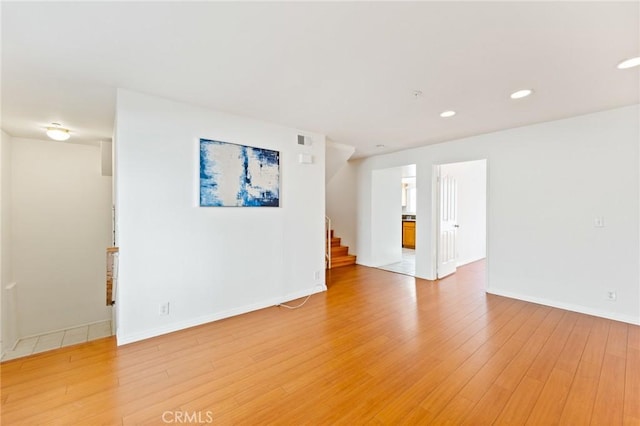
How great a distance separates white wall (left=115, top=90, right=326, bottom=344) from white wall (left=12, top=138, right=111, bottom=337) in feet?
10.3

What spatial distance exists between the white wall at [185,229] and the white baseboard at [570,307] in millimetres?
3224

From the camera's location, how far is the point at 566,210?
11.6 ft

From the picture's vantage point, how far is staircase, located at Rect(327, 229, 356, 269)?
6.27 m

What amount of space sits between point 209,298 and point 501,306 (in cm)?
382

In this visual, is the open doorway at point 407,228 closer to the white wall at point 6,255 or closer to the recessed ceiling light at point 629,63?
the recessed ceiling light at point 629,63

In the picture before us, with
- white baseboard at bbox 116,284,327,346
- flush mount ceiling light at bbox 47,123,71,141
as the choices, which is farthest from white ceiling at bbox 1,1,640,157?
white baseboard at bbox 116,284,327,346

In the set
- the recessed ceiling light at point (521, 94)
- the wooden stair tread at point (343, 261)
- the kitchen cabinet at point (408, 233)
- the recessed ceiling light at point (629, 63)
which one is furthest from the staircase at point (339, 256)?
the recessed ceiling light at point (629, 63)

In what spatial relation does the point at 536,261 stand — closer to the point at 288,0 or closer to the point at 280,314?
the point at 280,314

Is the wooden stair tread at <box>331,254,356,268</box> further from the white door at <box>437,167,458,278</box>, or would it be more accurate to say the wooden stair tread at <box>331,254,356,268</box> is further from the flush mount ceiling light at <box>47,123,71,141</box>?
the flush mount ceiling light at <box>47,123,71,141</box>

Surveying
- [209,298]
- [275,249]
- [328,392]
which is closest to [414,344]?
[328,392]

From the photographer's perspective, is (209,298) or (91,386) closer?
(91,386)

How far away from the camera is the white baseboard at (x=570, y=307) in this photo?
123 inches

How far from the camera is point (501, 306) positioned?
3.68m

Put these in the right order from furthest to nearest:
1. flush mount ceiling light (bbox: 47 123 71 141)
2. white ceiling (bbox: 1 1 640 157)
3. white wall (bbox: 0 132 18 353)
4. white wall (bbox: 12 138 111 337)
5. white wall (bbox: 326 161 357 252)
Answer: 1. white wall (bbox: 326 161 357 252)
2. white wall (bbox: 12 138 111 337)
3. white wall (bbox: 0 132 18 353)
4. flush mount ceiling light (bbox: 47 123 71 141)
5. white ceiling (bbox: 1 1 640 157)
